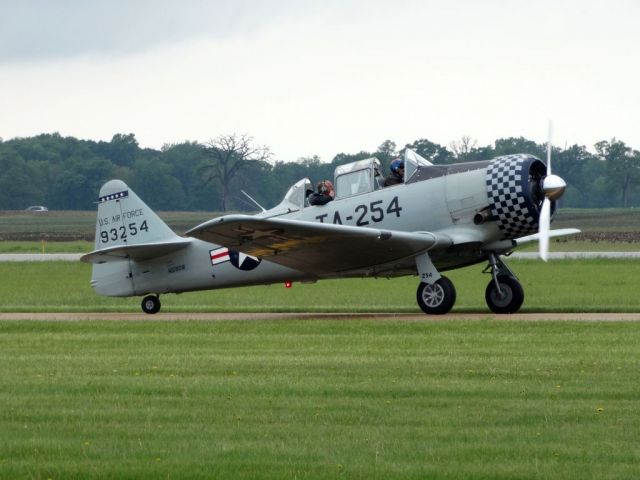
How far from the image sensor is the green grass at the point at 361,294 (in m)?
22.5

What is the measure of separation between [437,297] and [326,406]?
941 centimetres

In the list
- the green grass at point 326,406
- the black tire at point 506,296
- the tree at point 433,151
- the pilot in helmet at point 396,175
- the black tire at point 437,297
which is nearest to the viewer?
the green grass at point 326,406

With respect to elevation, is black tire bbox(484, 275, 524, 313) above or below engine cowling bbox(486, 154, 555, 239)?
below

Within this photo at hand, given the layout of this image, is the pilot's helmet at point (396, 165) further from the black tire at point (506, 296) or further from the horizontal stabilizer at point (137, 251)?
the horizontal stabilizer at point (137, 251)

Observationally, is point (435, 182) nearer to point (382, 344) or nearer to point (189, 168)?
point (382, 344)

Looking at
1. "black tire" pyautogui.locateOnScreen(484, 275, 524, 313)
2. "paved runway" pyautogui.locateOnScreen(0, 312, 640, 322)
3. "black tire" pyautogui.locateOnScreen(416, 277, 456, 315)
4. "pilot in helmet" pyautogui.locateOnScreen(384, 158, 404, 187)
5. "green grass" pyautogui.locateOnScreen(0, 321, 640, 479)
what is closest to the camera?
"green grass" pyautogui.locateOnScreen(0, 321, 640, 479)

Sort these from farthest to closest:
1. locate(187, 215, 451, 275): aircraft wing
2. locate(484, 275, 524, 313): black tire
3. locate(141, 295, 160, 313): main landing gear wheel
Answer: locate(141, 295, 160, 313): main landing gear wheel < locate(484, 275, 524, 313): black tire < locate(187, 215, 451, 275): aircraft wing

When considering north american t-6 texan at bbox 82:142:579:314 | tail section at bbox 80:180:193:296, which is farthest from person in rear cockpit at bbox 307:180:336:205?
tail section at bbox 80:180:193:296

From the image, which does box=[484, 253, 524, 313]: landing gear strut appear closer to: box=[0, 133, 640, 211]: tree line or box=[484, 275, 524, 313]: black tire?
box=[484, 275, 524, 313]: black tire

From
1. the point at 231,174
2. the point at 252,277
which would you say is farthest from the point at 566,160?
the point at 252,277

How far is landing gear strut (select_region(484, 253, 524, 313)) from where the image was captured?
65.0 feet

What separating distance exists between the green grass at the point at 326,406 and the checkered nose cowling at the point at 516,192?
3389 millimetres

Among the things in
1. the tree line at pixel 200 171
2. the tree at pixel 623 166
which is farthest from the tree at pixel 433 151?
the tree at pixel 623 166

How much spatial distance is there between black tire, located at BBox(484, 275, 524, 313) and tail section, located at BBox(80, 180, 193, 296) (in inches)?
219
